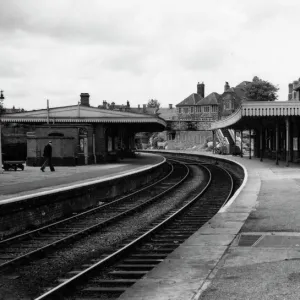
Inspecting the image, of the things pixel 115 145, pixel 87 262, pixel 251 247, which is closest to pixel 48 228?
pixel 87 262

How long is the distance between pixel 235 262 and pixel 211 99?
103m

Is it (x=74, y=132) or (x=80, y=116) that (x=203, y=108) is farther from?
(x=74, y=132)

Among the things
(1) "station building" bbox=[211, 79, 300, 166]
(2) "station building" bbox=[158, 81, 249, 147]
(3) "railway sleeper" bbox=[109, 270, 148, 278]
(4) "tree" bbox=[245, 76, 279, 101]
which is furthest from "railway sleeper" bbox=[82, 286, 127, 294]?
(4) "tree" bbox=[245, 76, 279, 101]

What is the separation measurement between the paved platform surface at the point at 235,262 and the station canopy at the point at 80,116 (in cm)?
2148

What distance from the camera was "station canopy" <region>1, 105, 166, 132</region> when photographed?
33.8 m

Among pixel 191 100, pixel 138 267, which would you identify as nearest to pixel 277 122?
pixel 138 267

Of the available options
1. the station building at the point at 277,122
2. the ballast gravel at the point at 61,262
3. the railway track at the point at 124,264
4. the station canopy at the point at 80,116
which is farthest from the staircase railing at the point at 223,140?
the ballast gravel at the point at 61,262

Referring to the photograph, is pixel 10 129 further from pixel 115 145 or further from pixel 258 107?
pixel 258 107

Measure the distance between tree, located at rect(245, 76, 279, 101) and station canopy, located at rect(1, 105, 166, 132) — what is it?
52.4m

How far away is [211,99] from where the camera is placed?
359ft

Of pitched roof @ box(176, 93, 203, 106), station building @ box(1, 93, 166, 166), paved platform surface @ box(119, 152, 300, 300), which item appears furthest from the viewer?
pitched roof @ box(176, 93, 203, 106)

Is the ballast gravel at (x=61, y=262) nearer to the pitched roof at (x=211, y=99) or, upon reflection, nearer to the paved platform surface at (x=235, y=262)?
the paved platform surface at (x=235, y=262)

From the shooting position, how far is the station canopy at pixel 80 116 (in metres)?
33.8

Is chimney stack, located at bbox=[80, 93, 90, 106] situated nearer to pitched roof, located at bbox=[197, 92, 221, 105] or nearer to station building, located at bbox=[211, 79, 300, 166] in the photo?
station building, located at bbox=[211, 79, 300, 166]
